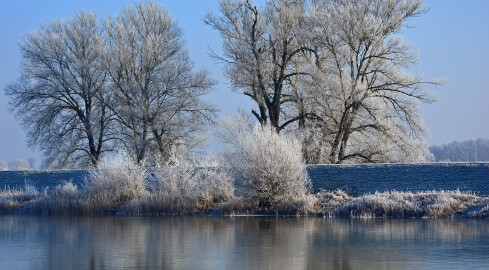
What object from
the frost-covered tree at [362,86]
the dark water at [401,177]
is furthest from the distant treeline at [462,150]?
the dark water at [401,177]

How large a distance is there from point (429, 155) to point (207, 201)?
1684 cm

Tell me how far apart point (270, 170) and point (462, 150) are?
146 feet

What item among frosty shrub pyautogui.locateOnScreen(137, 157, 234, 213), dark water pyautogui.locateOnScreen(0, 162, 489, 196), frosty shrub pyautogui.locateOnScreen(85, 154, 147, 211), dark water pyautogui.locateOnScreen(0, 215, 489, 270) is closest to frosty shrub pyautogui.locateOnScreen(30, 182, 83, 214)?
frosty shrub pyautogui.locateOnScreen(85, 154, 147, 211)

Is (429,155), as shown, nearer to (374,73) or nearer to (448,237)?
(374,73)

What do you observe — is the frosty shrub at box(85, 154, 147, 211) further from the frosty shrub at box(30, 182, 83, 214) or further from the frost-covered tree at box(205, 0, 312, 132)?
the frost-covered tree at box(205, 0, 312, 132)

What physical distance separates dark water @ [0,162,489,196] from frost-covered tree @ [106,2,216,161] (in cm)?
1530

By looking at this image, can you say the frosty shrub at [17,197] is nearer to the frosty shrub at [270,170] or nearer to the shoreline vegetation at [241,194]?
the shoreline vegetation at [241,194]

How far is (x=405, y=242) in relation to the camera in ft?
58.4

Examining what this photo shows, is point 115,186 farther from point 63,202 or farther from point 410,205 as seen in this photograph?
point 410,205

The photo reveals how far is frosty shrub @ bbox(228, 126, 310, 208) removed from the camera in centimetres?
2659

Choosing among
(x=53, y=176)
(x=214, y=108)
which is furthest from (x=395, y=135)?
(x=53, y=176)

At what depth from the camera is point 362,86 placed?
120ft

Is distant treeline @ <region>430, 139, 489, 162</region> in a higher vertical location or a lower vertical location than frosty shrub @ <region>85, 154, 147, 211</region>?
higher

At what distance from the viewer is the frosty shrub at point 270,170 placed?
26594 millimetres
